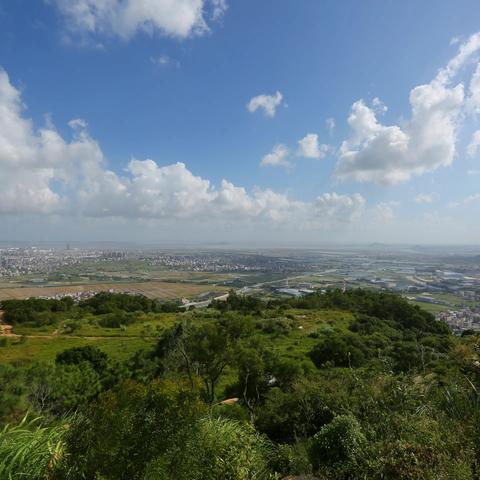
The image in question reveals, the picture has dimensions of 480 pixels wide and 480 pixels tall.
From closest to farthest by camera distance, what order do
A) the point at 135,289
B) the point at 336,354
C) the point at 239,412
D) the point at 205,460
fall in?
the point at 205,460, the point at 239,412, the point at 336,354, the point at 135,289

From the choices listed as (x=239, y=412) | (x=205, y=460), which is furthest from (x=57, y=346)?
(x=205, y=460)

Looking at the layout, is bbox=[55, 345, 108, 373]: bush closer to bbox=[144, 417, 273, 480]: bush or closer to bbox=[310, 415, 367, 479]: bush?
bbox=[310, 415, 367, 479]: bush

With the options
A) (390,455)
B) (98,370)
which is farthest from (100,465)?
(98,370)

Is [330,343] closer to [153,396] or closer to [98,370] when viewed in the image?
[98,370]

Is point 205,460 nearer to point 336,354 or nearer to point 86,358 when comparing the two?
point 86,358

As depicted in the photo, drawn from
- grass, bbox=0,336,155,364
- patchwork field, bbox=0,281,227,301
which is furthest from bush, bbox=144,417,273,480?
patchwork field, bbox=0,281,227,301

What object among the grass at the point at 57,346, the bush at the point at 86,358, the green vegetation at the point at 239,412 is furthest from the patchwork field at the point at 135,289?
→ the bush at the point at 86,358
